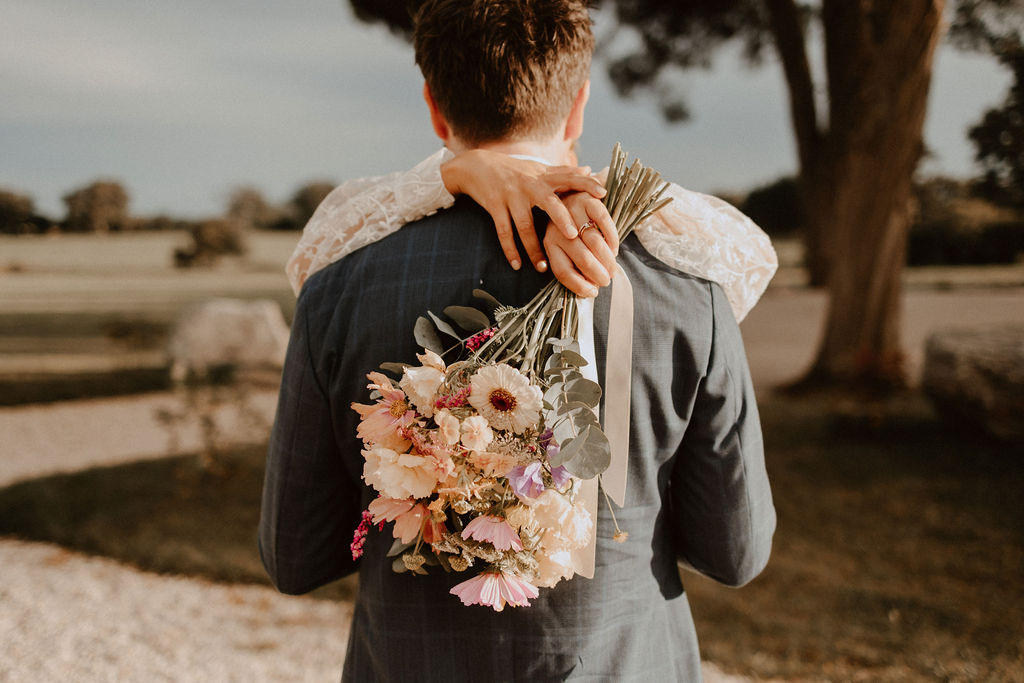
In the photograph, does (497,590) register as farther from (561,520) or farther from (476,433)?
(476,433)

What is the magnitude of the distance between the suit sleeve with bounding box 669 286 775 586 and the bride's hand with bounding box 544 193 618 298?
0.24 m

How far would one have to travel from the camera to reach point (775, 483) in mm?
4734

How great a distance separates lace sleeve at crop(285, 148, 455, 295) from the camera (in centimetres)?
112

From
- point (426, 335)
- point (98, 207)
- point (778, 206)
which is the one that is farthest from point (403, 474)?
point (778, 206)

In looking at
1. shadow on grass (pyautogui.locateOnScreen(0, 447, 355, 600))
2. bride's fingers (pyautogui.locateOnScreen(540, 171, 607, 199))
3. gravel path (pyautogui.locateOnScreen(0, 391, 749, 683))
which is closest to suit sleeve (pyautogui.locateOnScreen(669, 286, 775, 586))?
bride's fingers (pyautogui.locateOnScreen(540, 171, 607, 199))

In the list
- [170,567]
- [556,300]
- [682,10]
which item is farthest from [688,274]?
[682,10]

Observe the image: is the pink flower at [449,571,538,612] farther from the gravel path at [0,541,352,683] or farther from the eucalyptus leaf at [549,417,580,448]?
the gravel path at [0,541,352,683]

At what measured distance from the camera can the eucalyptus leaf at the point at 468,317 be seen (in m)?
0.99

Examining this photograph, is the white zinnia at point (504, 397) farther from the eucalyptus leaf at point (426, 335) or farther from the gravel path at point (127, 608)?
the gravel path at point (127, 608)

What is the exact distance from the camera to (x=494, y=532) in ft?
3.00

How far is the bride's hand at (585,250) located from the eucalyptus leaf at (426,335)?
21 cm

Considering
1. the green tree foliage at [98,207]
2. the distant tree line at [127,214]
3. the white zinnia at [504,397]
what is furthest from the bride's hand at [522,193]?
the green tree foliage at [98,207]

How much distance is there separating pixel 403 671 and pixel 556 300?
0.72 m

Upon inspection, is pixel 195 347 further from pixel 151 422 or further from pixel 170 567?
pixel 170 567
